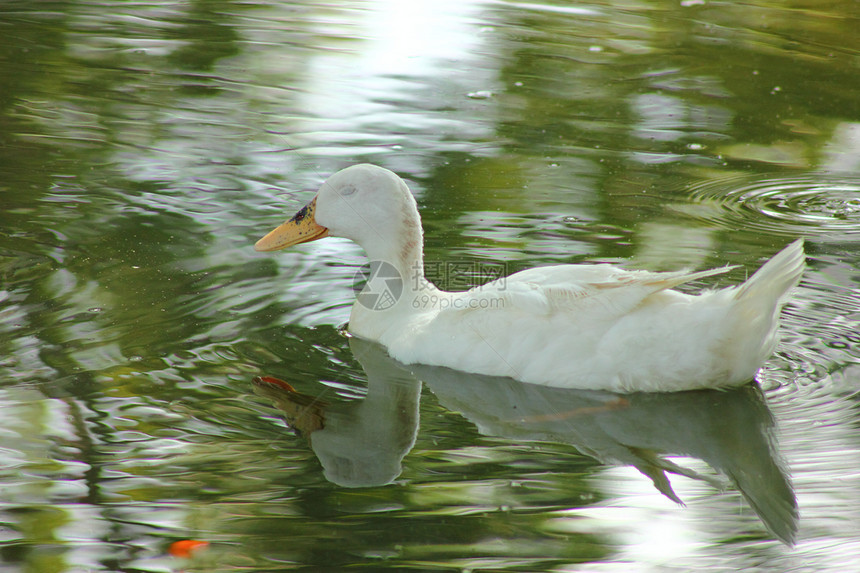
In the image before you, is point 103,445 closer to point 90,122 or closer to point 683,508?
point 683,508

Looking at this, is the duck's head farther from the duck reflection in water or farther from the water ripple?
the water ripple

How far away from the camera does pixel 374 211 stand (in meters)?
5.53

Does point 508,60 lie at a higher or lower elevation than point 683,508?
higher

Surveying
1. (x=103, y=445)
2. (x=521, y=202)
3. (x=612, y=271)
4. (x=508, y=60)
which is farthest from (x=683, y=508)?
(x=508, y=60)

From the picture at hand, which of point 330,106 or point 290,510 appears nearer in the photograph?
point 290,510

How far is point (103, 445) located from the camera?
4.14 m

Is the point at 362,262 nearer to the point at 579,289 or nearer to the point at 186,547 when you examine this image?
the point at 579,289

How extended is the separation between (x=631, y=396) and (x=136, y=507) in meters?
2.33

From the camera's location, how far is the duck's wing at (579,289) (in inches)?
184

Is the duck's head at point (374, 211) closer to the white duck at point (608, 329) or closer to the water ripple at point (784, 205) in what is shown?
the white duck at point (608, 329)

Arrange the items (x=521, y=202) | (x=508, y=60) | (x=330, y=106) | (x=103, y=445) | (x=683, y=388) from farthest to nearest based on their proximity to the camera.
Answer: (x=508, y=60), (x=330, y=106), (x=521, y=202), (x=683, y=388), (x=103, y=445)

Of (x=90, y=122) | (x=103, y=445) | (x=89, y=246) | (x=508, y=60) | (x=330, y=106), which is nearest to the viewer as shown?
(x=103, y=445)

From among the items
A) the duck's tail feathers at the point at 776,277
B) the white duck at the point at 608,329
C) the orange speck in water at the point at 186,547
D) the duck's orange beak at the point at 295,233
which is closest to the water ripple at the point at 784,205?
the white duck at the point at 608,329

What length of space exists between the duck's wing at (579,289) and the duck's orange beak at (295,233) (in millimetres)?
1239
